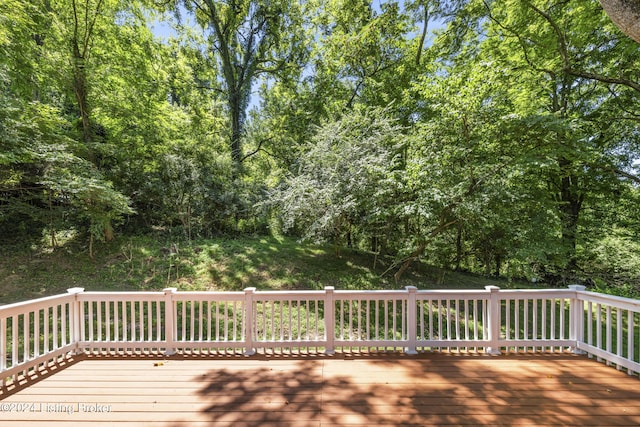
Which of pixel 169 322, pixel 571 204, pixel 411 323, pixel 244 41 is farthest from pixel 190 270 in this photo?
pixel 571 204

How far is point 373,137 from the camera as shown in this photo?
6.50m

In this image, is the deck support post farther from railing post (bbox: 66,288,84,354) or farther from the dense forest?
the dense forest

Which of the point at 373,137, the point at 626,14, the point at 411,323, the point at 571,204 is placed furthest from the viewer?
the point at 571,204

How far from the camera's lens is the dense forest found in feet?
18.1

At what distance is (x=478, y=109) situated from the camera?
→ 5.13 metres

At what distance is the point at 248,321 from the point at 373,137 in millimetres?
5042

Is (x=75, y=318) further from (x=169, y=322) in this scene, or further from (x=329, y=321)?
(x=329, y=321)

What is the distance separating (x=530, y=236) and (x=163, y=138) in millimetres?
10147

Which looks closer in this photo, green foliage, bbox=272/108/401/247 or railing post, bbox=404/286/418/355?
railing post, bbox=404/286/418/355

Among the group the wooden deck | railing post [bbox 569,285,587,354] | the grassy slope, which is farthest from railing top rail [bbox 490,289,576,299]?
the grassy slope

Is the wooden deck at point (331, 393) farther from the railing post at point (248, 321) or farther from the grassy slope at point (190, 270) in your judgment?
the grassy slope at point (190, 270)

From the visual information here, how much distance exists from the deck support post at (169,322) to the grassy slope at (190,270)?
9.92ft

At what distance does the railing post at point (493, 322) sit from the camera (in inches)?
131

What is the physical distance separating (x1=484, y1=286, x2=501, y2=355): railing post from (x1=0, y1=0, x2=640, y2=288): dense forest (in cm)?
238
